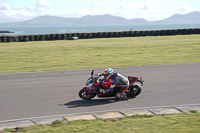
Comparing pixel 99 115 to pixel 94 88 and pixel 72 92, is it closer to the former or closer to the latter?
pixel 94 88

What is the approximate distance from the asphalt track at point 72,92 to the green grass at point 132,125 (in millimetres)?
1155

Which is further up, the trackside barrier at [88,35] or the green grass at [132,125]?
the trackside barrier at [88,35]

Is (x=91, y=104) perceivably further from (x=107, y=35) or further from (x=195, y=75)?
(x=107, y=35)

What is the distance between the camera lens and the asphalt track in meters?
7.70

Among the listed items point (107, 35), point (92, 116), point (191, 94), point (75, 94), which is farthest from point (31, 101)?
point (107, 35)

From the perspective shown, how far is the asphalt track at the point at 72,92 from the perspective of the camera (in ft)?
25.2

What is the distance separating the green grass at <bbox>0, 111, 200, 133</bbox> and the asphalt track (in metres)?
1.16

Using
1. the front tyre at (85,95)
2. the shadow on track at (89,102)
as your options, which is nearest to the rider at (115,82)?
the shadow on track at (89,102)

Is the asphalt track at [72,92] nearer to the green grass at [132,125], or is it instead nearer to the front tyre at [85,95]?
the front tyre at [85,95]

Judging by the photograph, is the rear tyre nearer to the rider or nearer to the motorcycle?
the motorcycle

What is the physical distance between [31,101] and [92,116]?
7.98ft

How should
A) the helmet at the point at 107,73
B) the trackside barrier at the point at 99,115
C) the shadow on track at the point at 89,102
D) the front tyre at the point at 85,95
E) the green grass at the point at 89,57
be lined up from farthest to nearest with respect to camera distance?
the green grass at the point at 89,57
the front tyre at the point at 85,95
the helmet at the point at 107,73
the shadow on track at the point at 89,102
the trackside barrier at the point at 99,115

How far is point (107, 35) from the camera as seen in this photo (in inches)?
1462

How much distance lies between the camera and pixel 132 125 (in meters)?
5.91
